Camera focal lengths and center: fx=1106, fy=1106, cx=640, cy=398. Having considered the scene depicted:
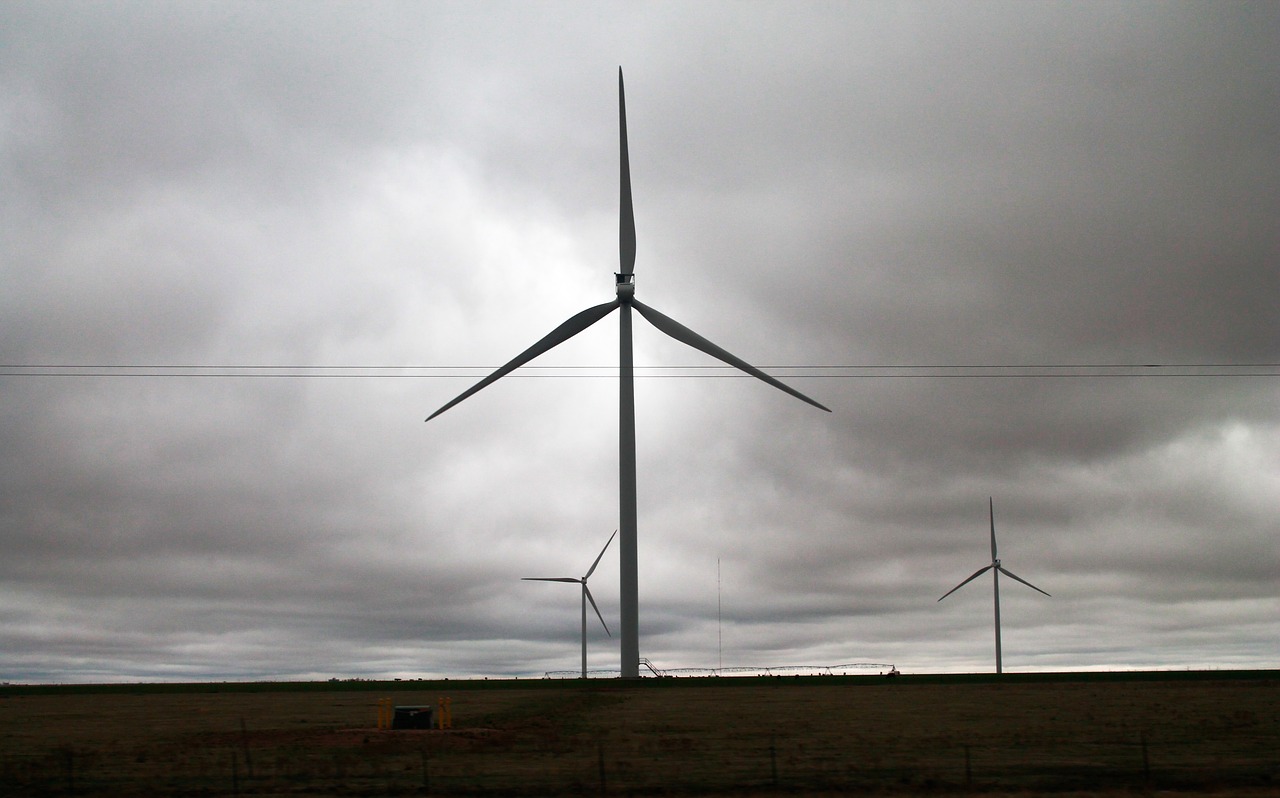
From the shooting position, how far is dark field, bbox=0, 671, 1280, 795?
42.3 metres

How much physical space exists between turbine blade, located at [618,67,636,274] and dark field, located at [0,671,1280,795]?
3596 cm

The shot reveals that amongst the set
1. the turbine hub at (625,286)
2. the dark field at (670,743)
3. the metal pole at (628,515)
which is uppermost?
the turbine hub at (625,286)

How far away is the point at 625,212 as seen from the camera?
9344cm

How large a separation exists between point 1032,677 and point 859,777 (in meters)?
76.3

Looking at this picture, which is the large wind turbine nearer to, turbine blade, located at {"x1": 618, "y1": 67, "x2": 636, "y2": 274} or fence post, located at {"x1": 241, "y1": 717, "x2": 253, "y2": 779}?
turbine blade, located at {"x1": 618, "y1": 67, "x2": 636, "y2": 274}

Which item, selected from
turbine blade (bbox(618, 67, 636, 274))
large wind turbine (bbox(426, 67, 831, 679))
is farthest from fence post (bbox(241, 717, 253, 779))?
turbine blade (bbox(618, 67, 636, 274))

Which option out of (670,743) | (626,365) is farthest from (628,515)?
(670,743)

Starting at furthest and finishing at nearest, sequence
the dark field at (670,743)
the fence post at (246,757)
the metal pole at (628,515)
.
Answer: the metal pole at (628,515), the fence post at (246,757), the dark field at (670,743)

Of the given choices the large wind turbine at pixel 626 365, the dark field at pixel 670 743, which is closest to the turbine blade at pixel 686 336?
the large wind turbine at pixel 626 365

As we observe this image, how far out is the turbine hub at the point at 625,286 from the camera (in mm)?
93000

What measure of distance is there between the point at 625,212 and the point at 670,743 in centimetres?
5135

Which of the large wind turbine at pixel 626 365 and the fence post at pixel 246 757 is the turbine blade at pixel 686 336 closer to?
the large wind turbine at pixel 626 365

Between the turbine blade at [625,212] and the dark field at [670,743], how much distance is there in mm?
35956

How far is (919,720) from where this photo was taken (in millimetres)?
65500
